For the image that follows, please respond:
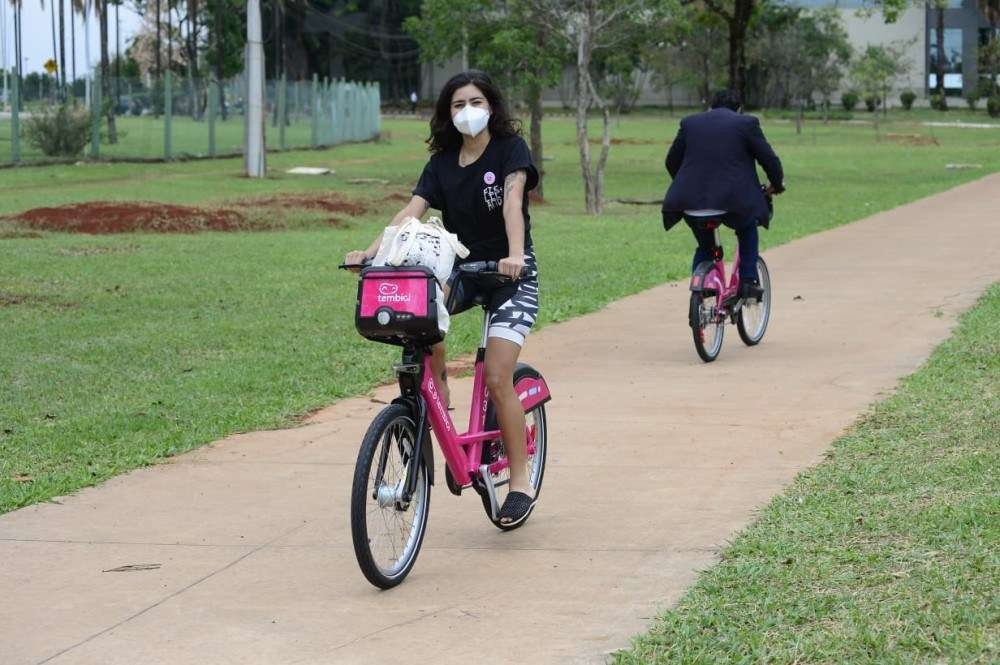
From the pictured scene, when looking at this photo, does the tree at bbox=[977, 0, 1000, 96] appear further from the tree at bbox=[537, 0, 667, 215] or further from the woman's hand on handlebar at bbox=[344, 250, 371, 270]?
the woman's hand on handlebar at bbox=[344, 250, 371, 270]

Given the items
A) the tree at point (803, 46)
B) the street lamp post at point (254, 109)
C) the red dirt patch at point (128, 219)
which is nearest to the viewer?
the red dirt patch at point (128, 219)

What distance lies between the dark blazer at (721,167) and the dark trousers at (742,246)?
13cm

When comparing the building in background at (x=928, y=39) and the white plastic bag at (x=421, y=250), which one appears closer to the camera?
the white plastic bag at (x=421, y=250)

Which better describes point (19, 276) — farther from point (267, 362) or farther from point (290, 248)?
point (267, 362)

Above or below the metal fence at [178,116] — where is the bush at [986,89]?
above

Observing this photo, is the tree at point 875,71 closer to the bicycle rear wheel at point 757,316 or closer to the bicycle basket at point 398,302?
the bicycle rear wheel at point 757,316

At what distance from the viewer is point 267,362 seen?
36.2 ft

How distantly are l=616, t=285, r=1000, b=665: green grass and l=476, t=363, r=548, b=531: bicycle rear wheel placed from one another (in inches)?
38.6

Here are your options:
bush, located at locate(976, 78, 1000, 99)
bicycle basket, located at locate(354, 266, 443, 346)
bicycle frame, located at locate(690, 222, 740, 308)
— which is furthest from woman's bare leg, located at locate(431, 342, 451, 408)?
bush, located at locate(976, 78, 1000, 99)

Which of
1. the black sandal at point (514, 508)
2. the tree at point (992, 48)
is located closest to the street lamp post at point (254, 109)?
the black sandal at point (514, 508)

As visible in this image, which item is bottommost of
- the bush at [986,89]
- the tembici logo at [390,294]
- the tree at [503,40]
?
the tembici logo at [390,294]

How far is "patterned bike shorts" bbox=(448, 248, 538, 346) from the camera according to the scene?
20.2ft

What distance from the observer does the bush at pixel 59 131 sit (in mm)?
39438

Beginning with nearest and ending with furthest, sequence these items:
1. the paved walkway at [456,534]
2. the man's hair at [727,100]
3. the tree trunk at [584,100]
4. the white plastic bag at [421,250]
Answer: the paved walkway at [456,534]
the white plastic bag at [421,250]
the man's hair at [727,100]
the tree trunk at [584,100]
